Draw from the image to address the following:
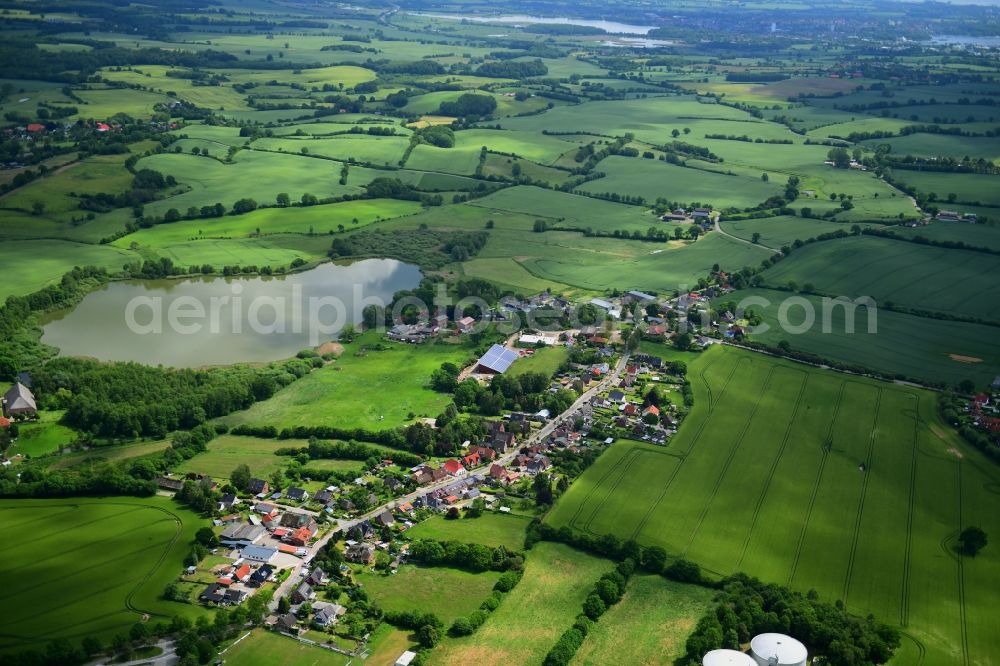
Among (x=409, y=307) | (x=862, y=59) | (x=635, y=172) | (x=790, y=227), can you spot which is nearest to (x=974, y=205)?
(x=790, y=227)

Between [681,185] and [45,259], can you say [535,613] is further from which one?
[681,185]

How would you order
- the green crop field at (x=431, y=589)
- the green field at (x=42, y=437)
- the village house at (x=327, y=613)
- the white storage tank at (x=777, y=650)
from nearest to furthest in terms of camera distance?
1. the white storage tank at (x=777, y=650)
2. the village house at (x=327, y=613)
3. the green crop field at (x=431, y=589)
4. the green field at (x=42, y=437)

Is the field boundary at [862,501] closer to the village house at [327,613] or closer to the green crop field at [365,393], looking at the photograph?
the village house at [327,613]

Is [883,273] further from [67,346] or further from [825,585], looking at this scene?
[67,346]

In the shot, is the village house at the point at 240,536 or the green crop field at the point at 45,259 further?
the green crop field at the point at 45,259

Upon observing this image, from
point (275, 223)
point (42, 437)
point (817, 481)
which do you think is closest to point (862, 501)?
point (817, 481)

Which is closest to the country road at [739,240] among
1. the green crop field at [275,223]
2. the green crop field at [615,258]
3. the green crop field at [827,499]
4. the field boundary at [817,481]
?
the green crop field at [615,258]

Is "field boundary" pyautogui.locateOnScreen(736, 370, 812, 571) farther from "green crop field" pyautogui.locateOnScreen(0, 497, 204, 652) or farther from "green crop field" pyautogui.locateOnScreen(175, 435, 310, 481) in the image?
"green crop field" pyautogui.locateOnScreen(0, 497, 204, 652)

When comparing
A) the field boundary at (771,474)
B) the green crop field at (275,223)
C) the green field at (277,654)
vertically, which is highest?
the green crop field at (275,223)
